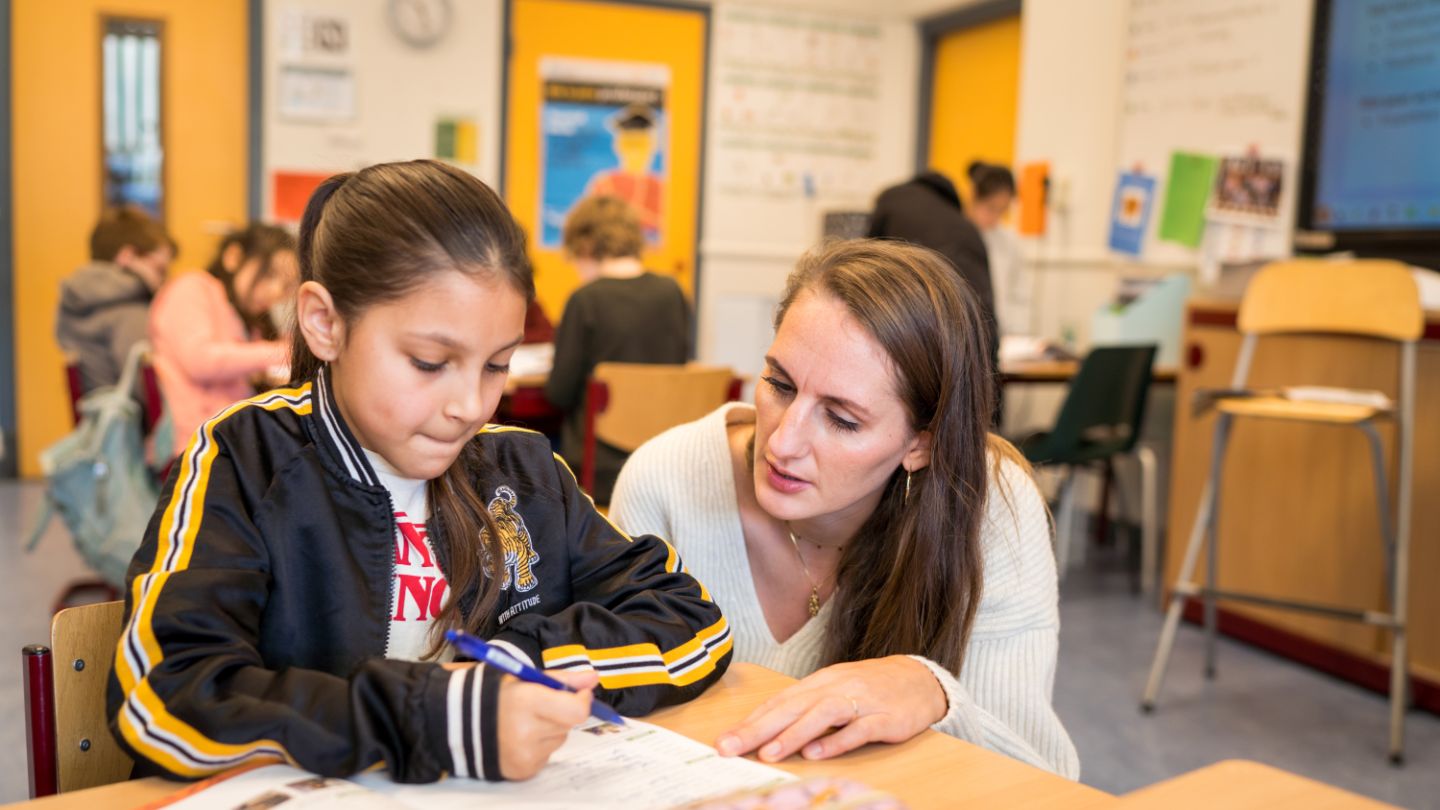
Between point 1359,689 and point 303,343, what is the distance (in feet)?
9.64

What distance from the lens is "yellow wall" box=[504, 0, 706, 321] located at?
224 inches

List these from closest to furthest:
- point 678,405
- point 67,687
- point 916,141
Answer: point 67,687 < point 678,405 < point 916,141

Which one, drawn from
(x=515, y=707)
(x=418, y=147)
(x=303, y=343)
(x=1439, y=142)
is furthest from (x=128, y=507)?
(x=1439, y=142)

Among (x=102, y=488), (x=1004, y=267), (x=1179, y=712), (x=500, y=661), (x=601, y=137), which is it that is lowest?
(x=1179, y=712)

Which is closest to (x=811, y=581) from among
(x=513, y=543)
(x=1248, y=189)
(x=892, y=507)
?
Result: (x=892, y=507)

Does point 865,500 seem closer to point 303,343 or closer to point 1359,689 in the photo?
point 303,343

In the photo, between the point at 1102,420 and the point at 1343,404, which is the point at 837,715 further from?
the point at 1102,420

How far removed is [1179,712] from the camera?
2.88 meters

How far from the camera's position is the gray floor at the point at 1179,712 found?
8.16 feet

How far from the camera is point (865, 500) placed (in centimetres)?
133

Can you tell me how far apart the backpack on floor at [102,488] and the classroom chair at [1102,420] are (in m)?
2.50

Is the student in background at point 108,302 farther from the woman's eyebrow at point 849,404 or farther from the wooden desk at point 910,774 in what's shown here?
the wooden desk at point 910,774

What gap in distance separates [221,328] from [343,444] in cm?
247

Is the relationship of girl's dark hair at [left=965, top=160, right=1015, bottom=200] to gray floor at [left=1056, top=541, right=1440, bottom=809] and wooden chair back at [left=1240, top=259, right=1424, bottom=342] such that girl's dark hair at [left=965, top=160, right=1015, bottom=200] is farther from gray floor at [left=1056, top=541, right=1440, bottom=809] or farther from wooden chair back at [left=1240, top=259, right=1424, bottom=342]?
gray floor at [left=1056, top=541, right=1440, bottom=809]
